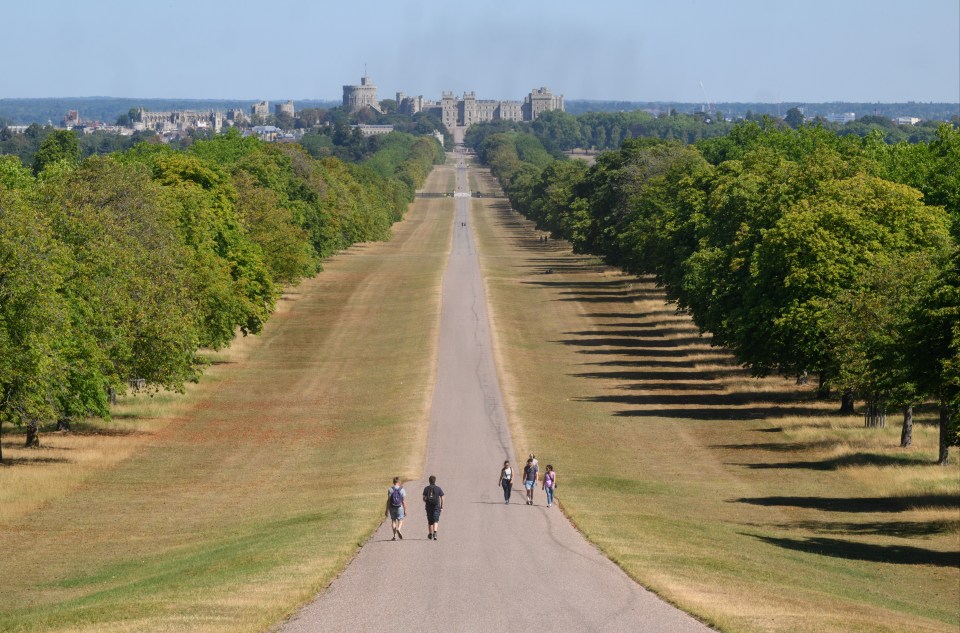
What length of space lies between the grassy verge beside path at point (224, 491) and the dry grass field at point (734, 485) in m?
6.62

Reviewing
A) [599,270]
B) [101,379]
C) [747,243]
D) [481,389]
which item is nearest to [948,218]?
[747,243]

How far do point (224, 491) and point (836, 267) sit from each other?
1194 inches

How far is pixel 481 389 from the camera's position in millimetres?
75812

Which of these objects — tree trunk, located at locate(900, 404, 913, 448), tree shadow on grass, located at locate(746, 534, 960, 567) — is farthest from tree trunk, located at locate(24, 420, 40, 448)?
tree trunk, located at locate(900, 404, 913, 448)

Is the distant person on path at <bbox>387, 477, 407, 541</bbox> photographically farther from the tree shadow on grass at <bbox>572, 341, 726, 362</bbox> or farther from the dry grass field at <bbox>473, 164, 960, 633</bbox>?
the tree shadow on grass at <bbox>572, 341, 726, 362</bbox>

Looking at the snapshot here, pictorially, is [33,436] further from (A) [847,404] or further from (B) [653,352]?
(B) [653,352]

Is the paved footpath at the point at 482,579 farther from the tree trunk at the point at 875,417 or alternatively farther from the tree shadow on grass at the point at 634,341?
the tree shadow on grass at the point at 634,341

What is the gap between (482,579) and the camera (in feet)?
109

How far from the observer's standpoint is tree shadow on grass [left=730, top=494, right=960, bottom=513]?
51438 mm

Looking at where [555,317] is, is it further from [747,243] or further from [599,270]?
[599,270]

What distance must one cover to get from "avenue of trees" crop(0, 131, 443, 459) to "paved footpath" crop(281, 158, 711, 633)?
44.9 feet

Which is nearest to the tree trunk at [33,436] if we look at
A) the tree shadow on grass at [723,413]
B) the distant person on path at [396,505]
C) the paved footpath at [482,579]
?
the paved footpath at [482,579]

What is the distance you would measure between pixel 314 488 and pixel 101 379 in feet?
37.7

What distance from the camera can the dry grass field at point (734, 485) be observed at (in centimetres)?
3569
